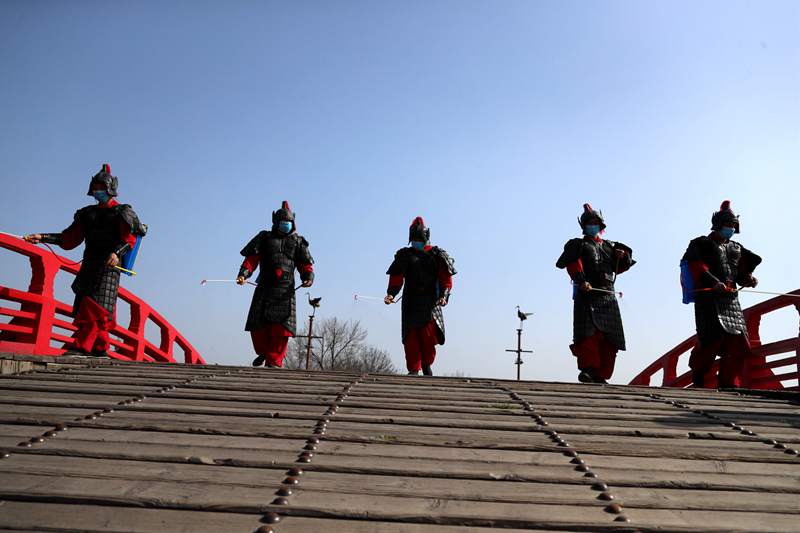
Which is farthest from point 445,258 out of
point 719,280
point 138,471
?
point 138,471

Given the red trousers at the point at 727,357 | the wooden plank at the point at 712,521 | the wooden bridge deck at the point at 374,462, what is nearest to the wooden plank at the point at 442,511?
the wooden bridge deck at the point at 374,462

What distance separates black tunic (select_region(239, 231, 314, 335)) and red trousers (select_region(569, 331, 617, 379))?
2.95m

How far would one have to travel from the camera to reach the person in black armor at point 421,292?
740cm

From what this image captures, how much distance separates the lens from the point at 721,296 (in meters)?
6.77

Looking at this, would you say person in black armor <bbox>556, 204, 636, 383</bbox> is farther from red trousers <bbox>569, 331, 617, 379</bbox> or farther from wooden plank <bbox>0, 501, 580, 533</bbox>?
wooden plank <bbox>0, 501, 580, 533</bbox>

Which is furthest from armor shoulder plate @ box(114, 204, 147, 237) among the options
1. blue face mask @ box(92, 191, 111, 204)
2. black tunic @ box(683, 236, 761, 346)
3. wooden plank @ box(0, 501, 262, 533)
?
black tunic @ box(683, 236, 761, 346)

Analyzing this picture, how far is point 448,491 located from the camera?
209cm

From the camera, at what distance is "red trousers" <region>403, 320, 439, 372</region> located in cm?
737

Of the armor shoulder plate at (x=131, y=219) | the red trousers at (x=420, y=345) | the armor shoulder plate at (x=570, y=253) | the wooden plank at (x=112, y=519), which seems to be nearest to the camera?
the wooden plank at (x=112, y=519)

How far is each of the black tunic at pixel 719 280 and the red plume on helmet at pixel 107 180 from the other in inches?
230

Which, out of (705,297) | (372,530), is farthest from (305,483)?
(705,297)

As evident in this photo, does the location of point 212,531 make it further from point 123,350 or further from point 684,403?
point 123,350

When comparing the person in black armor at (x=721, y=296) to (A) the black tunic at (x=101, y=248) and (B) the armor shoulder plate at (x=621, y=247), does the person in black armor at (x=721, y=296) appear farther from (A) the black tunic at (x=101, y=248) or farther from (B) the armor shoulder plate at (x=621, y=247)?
(A) the black tunic at (x=101, y=248)

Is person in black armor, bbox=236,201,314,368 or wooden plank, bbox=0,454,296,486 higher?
person in black armor, bbox=236,201,314,368
